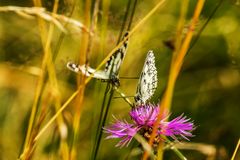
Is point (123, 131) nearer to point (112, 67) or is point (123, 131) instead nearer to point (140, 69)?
point (112, 67)

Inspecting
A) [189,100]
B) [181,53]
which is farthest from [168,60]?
[181,53]

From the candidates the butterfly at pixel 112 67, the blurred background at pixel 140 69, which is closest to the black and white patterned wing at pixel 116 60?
the butterfly at pixel 112 67

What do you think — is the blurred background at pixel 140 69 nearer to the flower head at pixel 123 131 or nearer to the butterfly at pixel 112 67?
the butterfly at pixel 112 67

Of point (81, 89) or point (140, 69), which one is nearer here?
point (81, 89)

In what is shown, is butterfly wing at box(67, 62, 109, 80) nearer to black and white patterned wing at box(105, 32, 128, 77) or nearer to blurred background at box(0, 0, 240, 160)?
black and white patterned wing at box(105, 32, 128, 77)

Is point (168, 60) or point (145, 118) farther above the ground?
point (168, 60)

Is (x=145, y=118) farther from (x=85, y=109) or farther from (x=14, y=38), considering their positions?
(x=14, y=38)

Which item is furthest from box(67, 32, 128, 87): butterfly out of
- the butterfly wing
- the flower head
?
the flower head

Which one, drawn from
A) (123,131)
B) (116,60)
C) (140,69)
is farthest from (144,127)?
(140,69)
